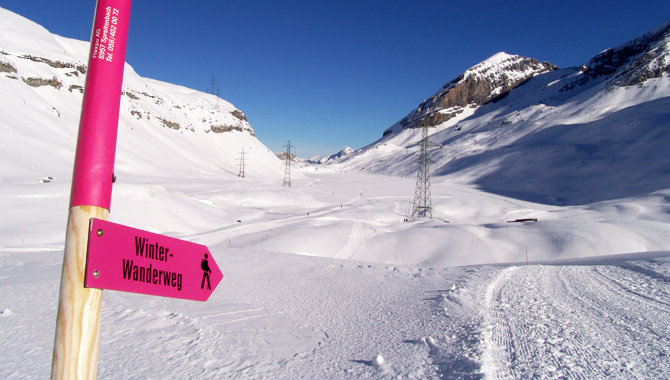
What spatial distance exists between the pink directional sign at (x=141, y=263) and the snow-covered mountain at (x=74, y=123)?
33.4m

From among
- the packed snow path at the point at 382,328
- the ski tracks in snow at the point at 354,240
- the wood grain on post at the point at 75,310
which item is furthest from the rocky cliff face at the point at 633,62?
the wood grain on post at the point at 75,310

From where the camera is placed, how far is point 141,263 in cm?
174

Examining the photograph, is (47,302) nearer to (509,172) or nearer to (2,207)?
(2,207)

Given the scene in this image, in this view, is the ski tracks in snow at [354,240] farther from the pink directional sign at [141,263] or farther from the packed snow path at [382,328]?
the pink directional sign at [141,263]

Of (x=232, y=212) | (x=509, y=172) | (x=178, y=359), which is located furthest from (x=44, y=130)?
(x=509, y=172)

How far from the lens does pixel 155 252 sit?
1815 millimetres

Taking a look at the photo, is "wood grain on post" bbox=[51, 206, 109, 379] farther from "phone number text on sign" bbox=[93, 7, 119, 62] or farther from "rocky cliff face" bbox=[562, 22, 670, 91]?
"rocky cliff face" bbox=[562, 22, 670, 91]

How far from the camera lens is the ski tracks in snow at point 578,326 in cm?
372

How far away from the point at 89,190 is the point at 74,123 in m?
64.0

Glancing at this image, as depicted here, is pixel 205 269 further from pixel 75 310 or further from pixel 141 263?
pixel 75 310

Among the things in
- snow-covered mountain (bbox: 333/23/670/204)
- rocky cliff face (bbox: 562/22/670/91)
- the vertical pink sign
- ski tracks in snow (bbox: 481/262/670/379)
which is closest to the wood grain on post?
the vertical pink sign

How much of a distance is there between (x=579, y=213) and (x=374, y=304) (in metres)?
35.1

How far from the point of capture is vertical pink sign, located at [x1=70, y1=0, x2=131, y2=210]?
1661 mm

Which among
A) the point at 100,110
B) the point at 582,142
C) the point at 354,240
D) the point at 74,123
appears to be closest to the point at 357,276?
the point at 100,110
